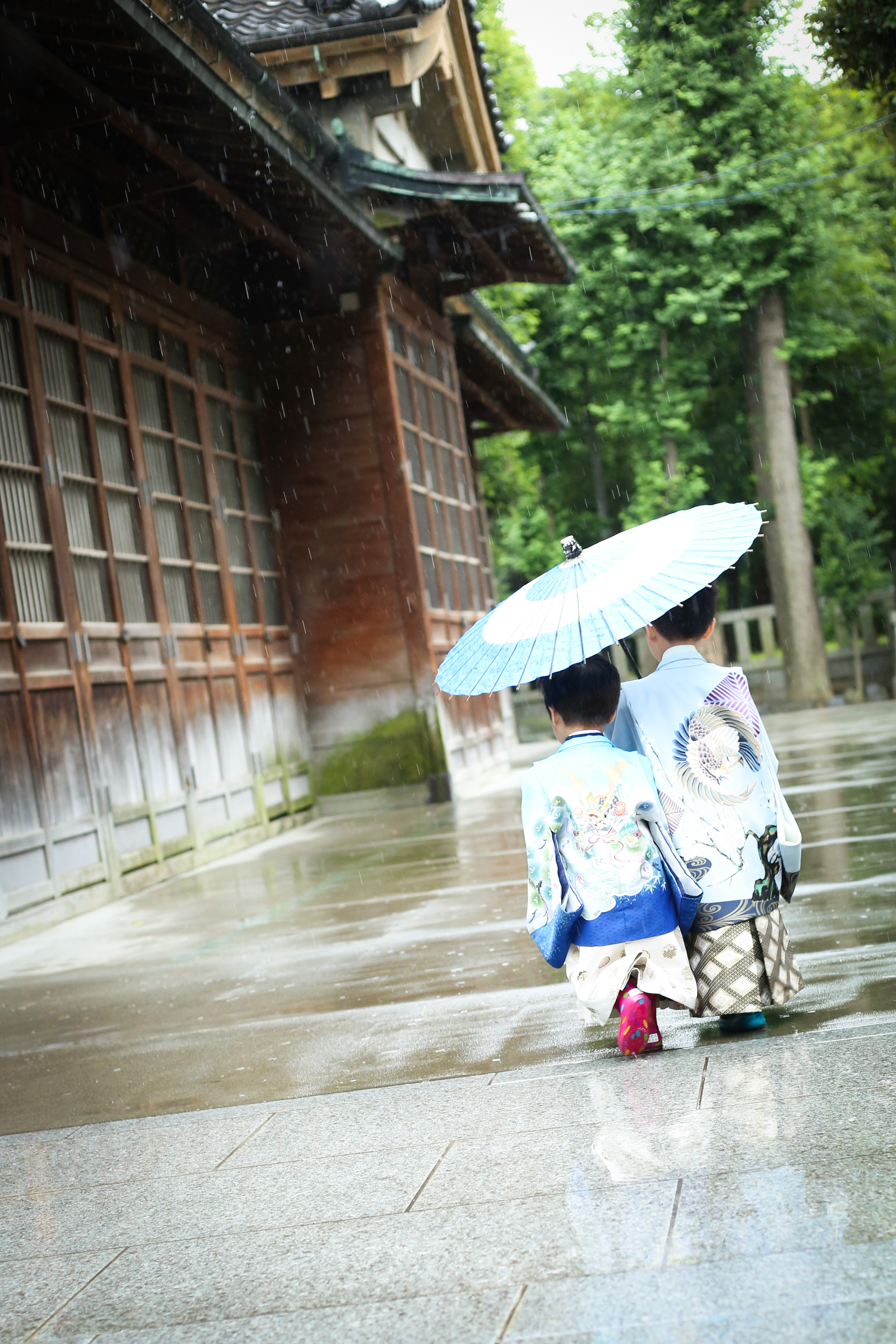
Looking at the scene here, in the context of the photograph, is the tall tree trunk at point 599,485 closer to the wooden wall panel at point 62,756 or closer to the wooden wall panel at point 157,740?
the wooden wall panel at point 157,740

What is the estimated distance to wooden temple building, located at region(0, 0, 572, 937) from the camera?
8.18 metres

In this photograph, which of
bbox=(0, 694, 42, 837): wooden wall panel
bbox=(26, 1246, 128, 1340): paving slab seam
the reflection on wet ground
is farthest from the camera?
bbox=(0, 694, 42, 837): wooden wall panel

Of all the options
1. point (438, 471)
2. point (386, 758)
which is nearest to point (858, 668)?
point (438, 471)

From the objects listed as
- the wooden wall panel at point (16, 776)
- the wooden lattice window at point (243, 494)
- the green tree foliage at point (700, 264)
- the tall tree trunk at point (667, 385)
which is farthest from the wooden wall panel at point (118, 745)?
the tall tree trunk at point (667, 385)

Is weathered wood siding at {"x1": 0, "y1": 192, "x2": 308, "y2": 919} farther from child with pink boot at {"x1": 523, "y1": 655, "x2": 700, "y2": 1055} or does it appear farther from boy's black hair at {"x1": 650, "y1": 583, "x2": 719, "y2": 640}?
boy's black hair at {"x1": 650, "y1": 583, "x2": 719, "y2": 640}

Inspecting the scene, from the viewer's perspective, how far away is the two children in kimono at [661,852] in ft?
12.6

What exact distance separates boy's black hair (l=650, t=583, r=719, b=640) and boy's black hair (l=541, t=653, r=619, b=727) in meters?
0.22

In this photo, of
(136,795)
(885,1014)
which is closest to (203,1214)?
(885,1014)

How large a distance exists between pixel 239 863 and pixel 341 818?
2.63 meters

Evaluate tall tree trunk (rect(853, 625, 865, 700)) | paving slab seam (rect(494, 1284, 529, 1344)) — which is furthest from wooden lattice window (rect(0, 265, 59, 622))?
tall tree trunk (rect(853, 625, 865, 700))

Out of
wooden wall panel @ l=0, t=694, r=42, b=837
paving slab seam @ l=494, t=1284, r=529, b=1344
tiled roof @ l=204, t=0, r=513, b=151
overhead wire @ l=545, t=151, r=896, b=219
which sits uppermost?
overhead wire @ l=545, t=151, r=896, b=219

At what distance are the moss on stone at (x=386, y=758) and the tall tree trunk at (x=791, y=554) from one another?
13.0 metres

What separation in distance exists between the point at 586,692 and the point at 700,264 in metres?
23.8

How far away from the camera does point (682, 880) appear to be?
389 cm
